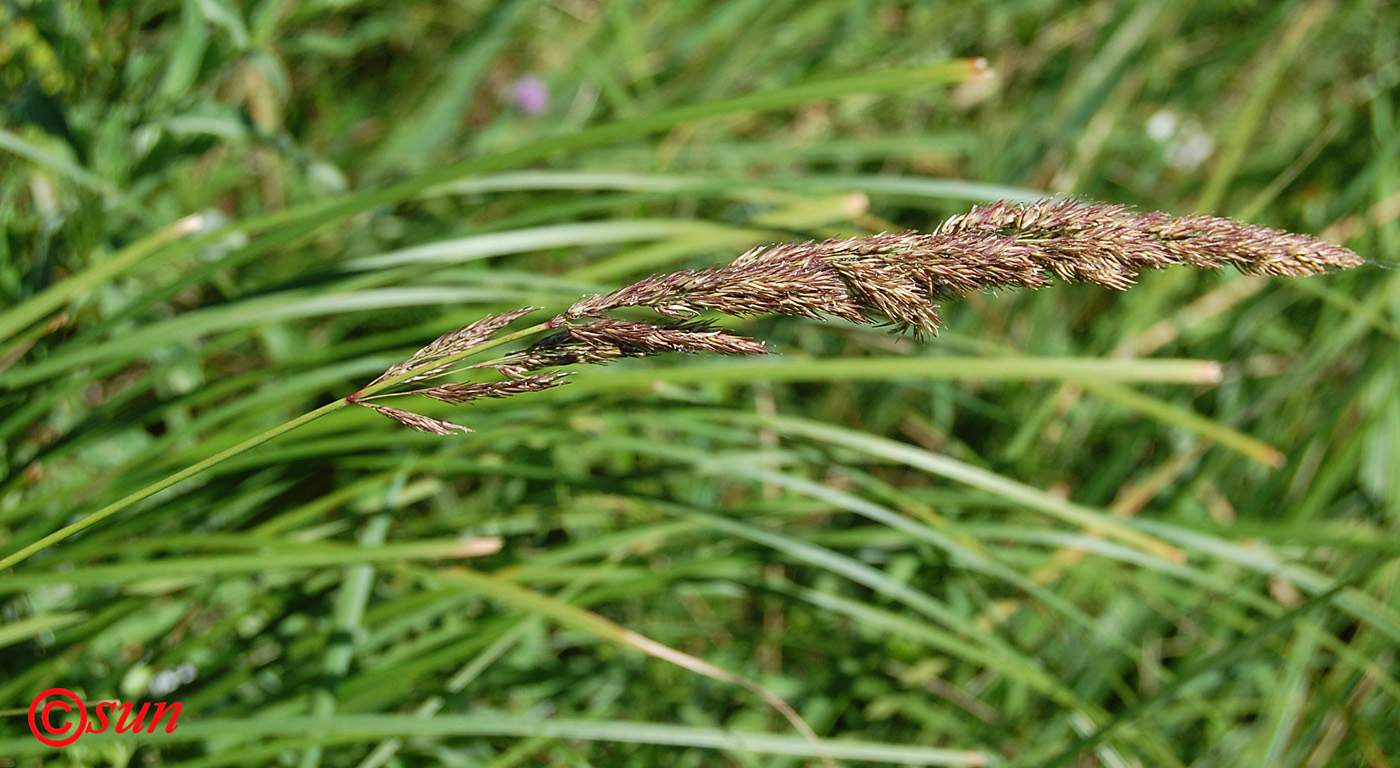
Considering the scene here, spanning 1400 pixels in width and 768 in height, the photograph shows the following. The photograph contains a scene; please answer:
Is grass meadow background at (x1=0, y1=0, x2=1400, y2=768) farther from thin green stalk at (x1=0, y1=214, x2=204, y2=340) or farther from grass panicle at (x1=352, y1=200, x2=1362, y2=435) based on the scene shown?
grass panicle at (x1=352, y1=200, x2=1362, y2=435)

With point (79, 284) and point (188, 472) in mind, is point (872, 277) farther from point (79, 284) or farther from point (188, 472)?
point (79, 284)

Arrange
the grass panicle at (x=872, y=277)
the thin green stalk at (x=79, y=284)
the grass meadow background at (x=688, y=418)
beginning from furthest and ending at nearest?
the grass meadow background at (x=688, y=418)
the thin green stalk at (x=79, y=284)
the grass panicle at (x=872, y=277)

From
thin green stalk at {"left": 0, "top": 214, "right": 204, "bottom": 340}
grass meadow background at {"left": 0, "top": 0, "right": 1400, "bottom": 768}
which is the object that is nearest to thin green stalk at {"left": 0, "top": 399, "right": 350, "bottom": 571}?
grass meadow background at {"left": 0, "top": 0, "right": 1400, "bottom": 768}

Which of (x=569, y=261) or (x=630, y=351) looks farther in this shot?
(x=569, y=261)

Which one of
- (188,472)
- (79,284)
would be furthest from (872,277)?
(79,284)

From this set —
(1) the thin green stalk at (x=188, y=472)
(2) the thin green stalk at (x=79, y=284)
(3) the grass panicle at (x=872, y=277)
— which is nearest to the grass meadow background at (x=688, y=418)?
(2) the thin green stalk at (x=79, y=284)

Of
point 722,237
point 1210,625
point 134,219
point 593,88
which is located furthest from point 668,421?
point 593,88

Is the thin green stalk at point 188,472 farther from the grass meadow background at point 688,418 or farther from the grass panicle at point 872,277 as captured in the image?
the grass meadow background at point 688,418

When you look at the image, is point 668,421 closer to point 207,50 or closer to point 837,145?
point 207,50
